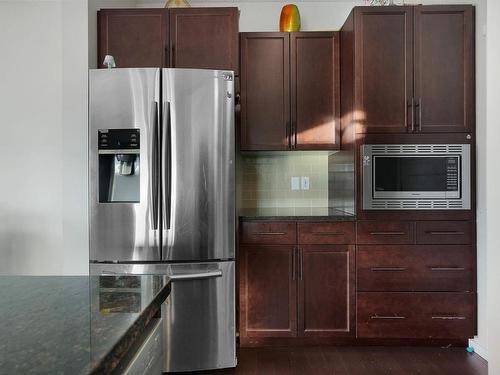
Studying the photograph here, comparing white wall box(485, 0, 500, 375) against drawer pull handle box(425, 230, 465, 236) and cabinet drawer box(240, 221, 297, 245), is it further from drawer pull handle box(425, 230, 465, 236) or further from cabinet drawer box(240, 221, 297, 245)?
cabinet drawer box(240, 221, 297, 245)

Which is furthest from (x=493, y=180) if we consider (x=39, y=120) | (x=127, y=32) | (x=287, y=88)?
(x=39, y=120)

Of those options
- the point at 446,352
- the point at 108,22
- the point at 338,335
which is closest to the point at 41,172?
the point at 108,22

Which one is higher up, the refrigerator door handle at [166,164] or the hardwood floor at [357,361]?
the refrigerator door handle at [166,164]

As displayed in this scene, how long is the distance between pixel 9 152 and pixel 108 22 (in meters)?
1.13

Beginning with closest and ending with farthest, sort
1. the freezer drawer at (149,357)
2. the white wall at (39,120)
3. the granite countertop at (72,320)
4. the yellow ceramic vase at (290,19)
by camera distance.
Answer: the granite countertop at (72,320), the freezer drawer at (149,357), the white wall at (39,120), the yellow ceramic vase at (290,19)

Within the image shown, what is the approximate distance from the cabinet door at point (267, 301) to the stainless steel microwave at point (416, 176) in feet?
2.33

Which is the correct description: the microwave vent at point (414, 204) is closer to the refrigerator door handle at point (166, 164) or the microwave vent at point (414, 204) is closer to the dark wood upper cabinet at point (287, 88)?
the dark wood upper cabinet at point (287, 88)

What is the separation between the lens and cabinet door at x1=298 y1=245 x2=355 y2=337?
2582 millimetres

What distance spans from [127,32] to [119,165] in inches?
41.1

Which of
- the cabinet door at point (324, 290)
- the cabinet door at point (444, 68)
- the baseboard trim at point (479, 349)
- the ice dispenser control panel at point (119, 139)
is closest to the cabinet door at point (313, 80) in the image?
the cabinet door at point (444, 68)

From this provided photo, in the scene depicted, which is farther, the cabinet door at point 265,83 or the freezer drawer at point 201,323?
the cabinet door at point 265,83

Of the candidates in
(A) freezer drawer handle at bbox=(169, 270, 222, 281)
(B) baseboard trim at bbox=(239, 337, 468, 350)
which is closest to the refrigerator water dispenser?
(A) freezer drawer handle at bbox=(169, 270, 222, 281)

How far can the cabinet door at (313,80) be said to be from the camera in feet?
9.31

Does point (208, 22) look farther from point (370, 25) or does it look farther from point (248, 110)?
point (370, 25)
